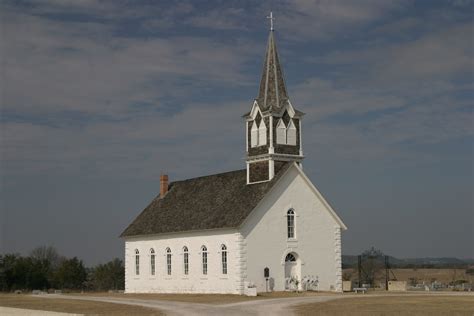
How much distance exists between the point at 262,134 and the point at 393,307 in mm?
21285

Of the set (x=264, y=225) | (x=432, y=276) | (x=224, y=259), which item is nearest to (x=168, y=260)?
(x=224, y=259)

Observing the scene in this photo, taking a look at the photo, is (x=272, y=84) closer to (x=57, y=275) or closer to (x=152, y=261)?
(x=152, y=261)

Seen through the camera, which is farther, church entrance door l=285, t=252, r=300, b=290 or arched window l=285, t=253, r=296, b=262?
arched window l=285, t=253, r=296, b=262

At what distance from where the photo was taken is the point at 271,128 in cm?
5350

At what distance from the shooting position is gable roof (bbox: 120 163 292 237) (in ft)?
174

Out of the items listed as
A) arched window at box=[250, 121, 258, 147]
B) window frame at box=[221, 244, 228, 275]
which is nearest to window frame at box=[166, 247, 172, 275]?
window frame at box=[221, 244, 228, 275]

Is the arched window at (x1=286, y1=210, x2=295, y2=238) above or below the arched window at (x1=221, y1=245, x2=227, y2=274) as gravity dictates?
above

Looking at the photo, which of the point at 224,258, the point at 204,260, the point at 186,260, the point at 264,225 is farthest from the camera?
the point at 186,260

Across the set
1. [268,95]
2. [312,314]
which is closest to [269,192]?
[268,95]

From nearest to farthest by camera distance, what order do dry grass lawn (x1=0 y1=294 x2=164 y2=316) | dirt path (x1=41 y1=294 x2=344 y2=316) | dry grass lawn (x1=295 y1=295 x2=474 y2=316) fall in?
dry grass lawn (x1=295 y1=295 x2=474 y2=316) < dirt path (x1=41 y1=294 x2=344 y2=316) < dry grass lawn (x1=0 y1=294 x2=164 y2=316)

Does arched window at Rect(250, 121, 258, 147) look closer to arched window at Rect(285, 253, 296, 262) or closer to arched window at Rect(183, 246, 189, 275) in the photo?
arched window at Rect(285, 253, 296, 262)

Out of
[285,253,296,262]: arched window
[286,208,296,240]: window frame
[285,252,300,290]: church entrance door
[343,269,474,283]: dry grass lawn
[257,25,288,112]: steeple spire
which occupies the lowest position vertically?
[343,269,474,283]: dry grass lawn

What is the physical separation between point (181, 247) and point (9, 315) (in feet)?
79.8

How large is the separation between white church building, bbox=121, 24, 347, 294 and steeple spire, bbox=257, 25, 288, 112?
0.07 m
